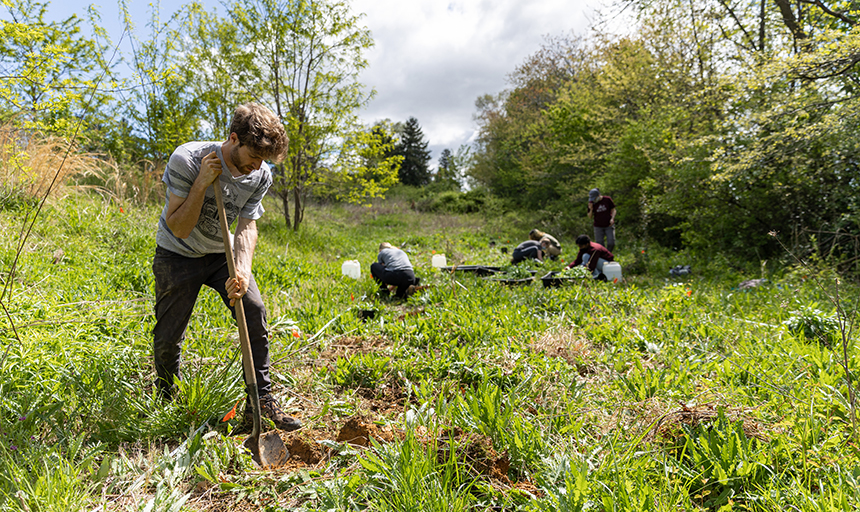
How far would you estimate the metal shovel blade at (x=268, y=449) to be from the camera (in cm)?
209

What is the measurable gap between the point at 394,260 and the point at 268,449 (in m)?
3.69

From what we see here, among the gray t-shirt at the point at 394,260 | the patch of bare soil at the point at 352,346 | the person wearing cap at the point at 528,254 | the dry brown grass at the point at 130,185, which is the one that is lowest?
the patch of bare soil at the point at 352,346

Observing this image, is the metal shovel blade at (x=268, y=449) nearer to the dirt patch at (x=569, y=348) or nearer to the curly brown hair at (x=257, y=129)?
the curly brown hair at (x=257, y=129)

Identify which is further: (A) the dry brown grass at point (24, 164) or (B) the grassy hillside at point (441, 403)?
(A) the dry brown grass at point (24, 164)

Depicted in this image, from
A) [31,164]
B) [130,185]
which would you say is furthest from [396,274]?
[130,185]

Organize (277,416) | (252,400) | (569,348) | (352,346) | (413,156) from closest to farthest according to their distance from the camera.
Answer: (252,400), (277,416), (569,348), (352,346), (413,156)

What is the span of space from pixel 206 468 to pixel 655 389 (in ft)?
8.40

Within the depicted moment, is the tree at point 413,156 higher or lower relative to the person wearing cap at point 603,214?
higher

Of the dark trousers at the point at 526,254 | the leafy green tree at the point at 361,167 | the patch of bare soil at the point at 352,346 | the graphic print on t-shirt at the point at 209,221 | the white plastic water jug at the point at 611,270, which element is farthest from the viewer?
the leafy green tree at the point at 361,167

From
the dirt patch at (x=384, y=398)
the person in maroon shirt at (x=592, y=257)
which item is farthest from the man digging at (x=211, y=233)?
the person in maroon shirt at (x=592, y=257)

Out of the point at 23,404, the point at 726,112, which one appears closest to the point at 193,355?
the point at 23,404

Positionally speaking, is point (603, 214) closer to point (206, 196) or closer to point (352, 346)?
point (352, 346)

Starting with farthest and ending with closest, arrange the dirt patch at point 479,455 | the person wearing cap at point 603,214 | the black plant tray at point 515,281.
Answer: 1. the person wearing cap at point 603,214
2. the black plant tray at point 515,281
3. the dirt patch at point 479,455

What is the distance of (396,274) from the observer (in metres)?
5.52
